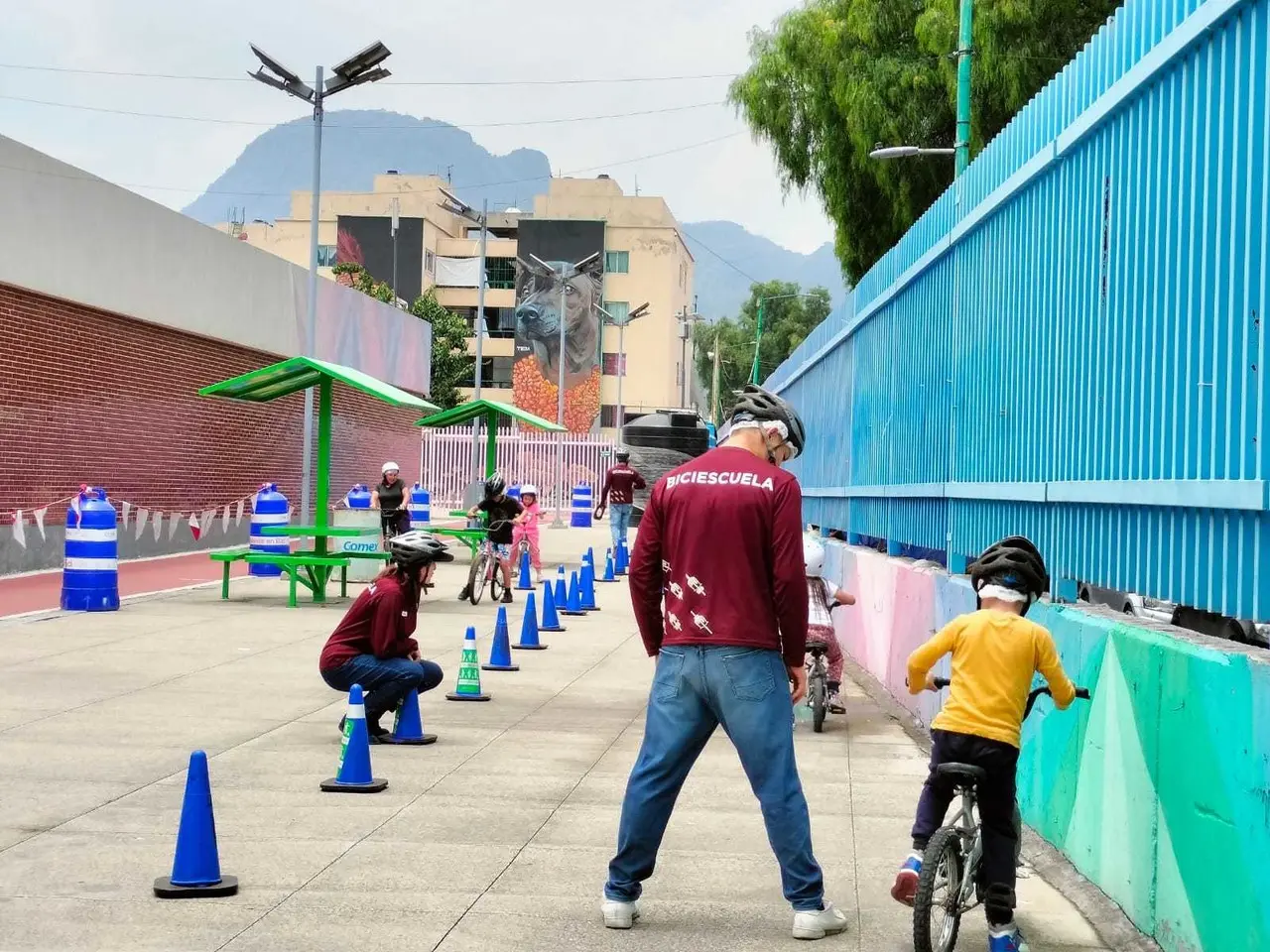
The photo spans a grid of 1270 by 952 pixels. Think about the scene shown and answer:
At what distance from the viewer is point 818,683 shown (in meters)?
10.9

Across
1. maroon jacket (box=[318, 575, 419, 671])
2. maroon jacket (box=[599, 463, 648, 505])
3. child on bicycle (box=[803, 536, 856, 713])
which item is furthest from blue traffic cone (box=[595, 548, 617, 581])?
maroon jacket (box=[318, 575, 419, 671])

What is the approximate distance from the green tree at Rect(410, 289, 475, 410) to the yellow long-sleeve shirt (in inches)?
2550

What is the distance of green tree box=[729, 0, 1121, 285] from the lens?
98.6 feet

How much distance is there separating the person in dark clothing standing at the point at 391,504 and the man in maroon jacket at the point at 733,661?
52.6ft

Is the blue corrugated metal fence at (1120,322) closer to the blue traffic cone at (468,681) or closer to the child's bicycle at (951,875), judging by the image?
the child's bicycle at (951,875)

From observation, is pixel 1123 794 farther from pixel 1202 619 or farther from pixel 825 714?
pixel 825 714

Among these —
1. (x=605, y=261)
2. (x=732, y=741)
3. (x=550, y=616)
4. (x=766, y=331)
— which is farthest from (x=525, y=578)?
(x=766, y=331)

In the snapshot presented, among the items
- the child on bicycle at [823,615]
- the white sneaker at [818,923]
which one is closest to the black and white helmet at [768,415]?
the white sneaker at [818,923]

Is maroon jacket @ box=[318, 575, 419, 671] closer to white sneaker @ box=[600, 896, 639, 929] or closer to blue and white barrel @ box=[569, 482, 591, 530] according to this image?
white sneaker @ box=[600, 896, 639, 929]

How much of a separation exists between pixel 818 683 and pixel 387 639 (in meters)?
3.04

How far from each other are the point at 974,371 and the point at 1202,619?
2.07m

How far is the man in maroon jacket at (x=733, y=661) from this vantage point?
569cm

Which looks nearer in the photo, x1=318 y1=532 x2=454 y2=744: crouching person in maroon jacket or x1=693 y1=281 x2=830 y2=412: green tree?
x1=318 y1=532 x2=454 y2=744: crouching person in maroon jacket

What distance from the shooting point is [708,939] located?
581cm
